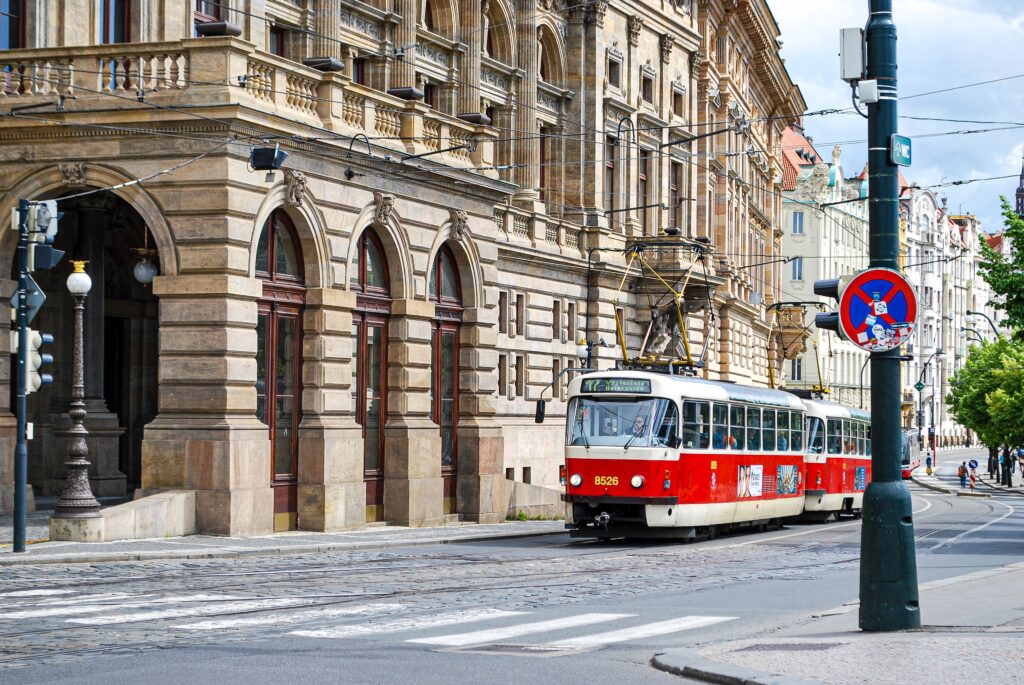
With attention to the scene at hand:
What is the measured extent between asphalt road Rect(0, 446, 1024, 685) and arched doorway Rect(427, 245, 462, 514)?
797 centimetres

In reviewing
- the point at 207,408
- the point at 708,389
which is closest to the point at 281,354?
the point at 207,408

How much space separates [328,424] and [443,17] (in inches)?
631

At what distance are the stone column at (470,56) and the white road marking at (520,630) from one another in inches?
1076

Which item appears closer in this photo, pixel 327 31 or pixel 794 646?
pixel 794 646

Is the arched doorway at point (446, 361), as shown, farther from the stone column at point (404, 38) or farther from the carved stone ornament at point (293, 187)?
the carved stone ornament at point (293, 187)

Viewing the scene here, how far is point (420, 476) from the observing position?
33938 mm

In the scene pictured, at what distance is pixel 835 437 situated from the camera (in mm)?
43469

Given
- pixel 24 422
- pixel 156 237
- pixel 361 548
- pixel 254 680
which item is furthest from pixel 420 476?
pixel 254 680

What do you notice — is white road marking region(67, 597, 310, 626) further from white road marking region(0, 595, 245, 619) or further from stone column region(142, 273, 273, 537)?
stone column region(142, 273, 273, 537)

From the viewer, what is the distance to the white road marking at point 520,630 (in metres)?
14.6

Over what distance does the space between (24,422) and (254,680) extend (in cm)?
1329

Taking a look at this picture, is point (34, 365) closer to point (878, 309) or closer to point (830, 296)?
point (830, 296)

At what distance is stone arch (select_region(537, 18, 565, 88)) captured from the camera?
49.2 m

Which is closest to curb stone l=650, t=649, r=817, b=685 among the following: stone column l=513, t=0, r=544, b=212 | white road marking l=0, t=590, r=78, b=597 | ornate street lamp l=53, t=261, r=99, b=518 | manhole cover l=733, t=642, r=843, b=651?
manhole cover l=733, t=642, r=843, b=651
